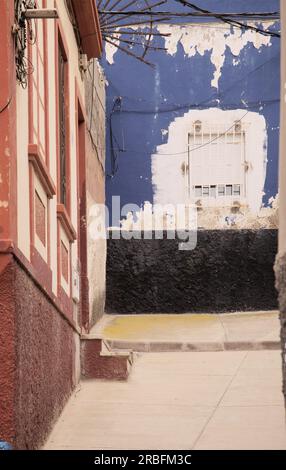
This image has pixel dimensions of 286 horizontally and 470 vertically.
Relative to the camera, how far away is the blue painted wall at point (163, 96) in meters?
16.6

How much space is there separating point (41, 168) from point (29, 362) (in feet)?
5.23

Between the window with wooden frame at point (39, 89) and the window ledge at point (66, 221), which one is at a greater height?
the window with wooden frame at point (39, 89)

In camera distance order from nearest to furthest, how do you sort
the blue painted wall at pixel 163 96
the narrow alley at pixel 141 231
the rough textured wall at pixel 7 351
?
the rough textured wall at pixel 7 351
the narrow alley at pixel 141 231
the blue painted wall at pixel 163 96

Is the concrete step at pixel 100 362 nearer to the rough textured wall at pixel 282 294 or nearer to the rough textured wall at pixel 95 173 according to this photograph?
the rough textured wall at pixel 95 173

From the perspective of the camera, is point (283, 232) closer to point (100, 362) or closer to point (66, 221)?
point (66, 221)

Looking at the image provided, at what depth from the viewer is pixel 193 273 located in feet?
53.2

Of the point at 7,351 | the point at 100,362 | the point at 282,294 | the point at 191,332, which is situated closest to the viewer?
the point at 282,294

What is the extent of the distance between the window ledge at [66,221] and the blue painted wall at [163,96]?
6469mm

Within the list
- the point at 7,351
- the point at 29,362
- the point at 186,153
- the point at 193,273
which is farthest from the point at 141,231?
the point at 7,351

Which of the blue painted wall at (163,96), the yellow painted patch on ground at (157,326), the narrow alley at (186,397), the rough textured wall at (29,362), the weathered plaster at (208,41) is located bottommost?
the yellow painted patch on ground at (157,326)

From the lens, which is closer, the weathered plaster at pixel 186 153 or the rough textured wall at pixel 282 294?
the rough textured wall at pixel 282 294

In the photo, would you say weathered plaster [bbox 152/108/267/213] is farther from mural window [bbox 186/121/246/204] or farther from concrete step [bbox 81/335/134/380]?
concrete step [bbox 81/335/134/380]

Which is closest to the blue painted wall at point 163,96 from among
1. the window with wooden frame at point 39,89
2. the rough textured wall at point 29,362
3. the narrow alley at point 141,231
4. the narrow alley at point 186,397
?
the narrow alley at point 141,231
